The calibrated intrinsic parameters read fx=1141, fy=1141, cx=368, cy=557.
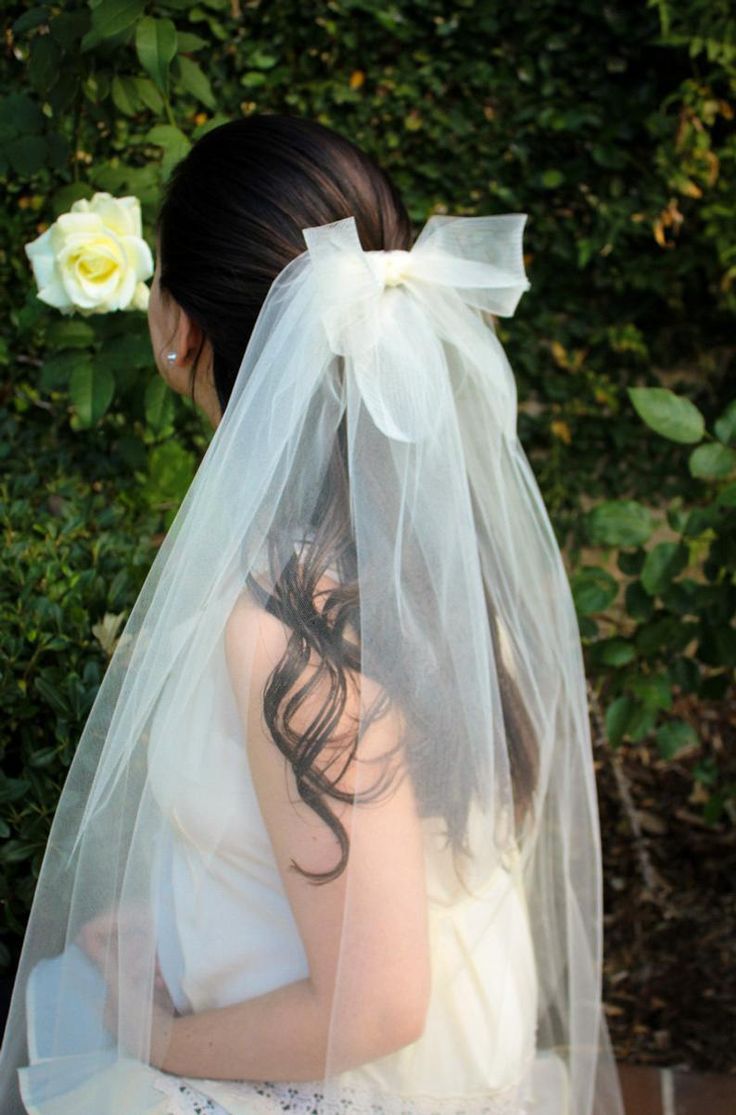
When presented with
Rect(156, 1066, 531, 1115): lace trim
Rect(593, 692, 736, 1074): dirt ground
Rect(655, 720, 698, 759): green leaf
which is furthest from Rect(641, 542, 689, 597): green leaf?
Rect(156, 1066, 531, 1115): lace trim

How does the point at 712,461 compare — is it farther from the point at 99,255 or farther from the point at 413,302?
the point at 99,255

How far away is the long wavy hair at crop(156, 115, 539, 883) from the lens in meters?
1.25

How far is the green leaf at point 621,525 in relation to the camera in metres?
2.08

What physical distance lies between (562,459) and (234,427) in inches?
86.7

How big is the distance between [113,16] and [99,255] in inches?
15.3

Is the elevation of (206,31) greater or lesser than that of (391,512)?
greater

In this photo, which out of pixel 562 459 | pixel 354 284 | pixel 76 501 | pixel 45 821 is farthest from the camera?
pixel 562 459

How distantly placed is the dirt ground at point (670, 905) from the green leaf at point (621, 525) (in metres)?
0.79

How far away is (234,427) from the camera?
1308mm

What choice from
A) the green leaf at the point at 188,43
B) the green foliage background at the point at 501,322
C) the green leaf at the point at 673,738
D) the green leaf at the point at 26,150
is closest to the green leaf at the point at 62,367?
the green foliage background at the point at 501,322

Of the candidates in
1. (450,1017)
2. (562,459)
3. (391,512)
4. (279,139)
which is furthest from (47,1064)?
(562,459)

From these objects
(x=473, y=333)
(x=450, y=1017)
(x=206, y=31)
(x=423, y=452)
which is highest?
(x=206, y=31)

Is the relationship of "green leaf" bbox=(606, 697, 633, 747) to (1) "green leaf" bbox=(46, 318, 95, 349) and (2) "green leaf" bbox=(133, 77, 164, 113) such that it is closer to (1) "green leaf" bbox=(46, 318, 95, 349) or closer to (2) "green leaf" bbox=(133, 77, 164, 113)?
(1) "green leaf" bbox=(46, 318, 95, 349)

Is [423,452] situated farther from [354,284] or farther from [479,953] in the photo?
[479,953]
